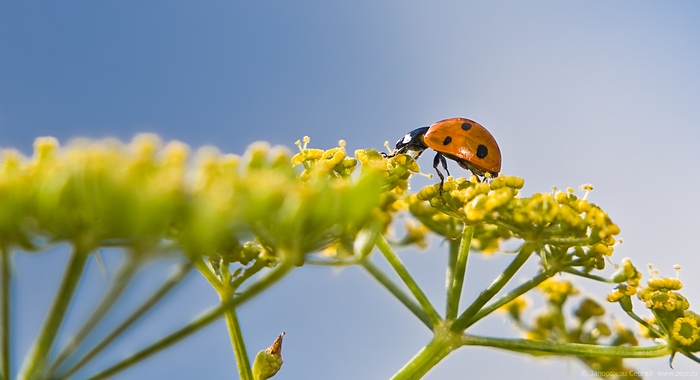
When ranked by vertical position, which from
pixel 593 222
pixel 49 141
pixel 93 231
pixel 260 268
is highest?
pixel 49 141

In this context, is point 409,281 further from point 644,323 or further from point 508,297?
point 644,323

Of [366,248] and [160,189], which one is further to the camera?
[366,248]

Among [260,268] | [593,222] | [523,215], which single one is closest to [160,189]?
[260,268]

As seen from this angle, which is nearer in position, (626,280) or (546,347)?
(546,347)

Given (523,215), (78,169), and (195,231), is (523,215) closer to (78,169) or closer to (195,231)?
(195,231)

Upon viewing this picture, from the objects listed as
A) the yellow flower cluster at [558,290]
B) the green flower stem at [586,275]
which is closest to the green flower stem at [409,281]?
the green flower stem at [586,275]

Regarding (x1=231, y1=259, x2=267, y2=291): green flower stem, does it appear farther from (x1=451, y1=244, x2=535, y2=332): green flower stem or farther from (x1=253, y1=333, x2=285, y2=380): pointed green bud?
(x1=451, y1=244, x2=535, y2=332): green flower stem

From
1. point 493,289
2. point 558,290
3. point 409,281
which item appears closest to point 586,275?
point 493,289

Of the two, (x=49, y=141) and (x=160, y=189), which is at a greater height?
(x=49, y=141)

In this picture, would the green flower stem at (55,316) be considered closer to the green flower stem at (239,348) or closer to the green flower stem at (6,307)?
the green flower stem at (6,307)
